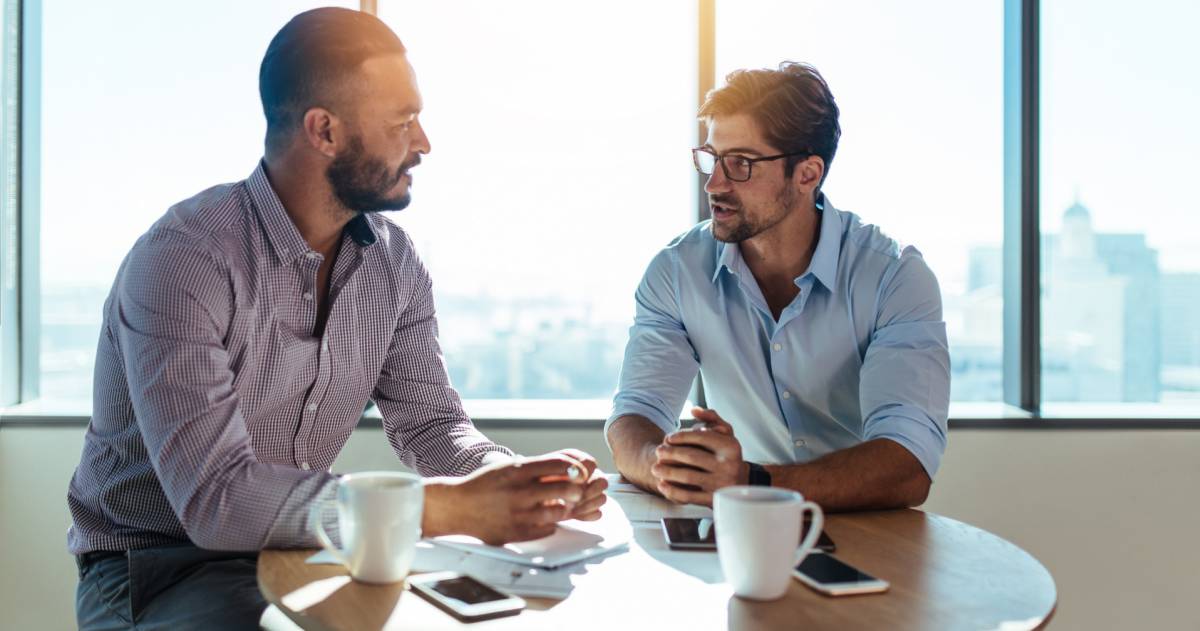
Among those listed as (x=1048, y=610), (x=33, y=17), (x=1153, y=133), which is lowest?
(x=1048, y=610)

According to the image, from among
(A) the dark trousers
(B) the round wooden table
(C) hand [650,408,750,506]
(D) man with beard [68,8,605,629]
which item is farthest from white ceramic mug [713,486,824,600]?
(A) the dark trousers

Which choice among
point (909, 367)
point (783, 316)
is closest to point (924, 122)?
point (783, 316)

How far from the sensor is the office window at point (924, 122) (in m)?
3.02

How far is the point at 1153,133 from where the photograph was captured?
3.05 m

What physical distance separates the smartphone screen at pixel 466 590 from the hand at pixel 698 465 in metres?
0.51

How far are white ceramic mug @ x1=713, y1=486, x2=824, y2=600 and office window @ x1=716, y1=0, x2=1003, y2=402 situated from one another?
2096 mm

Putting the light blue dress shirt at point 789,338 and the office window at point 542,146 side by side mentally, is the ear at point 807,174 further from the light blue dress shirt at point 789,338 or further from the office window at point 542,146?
the office window at point 542,146

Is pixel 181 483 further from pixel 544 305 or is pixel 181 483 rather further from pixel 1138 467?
pixel 1138 467

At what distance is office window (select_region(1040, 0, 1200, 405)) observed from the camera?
9.95 feet

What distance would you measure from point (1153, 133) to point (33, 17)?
3458 mm

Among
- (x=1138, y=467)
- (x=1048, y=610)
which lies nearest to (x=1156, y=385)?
(x=1138, y=467)

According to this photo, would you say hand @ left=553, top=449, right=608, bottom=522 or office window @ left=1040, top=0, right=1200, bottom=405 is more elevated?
office window @ left=1040, top=0, right=1200, bottom=405

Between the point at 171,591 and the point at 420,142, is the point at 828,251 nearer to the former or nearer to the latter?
the point at 420,142

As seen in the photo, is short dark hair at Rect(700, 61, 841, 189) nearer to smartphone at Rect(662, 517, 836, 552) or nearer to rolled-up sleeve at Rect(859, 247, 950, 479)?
rolled-up sleeve at Rect(859, 247, 950, 479)
